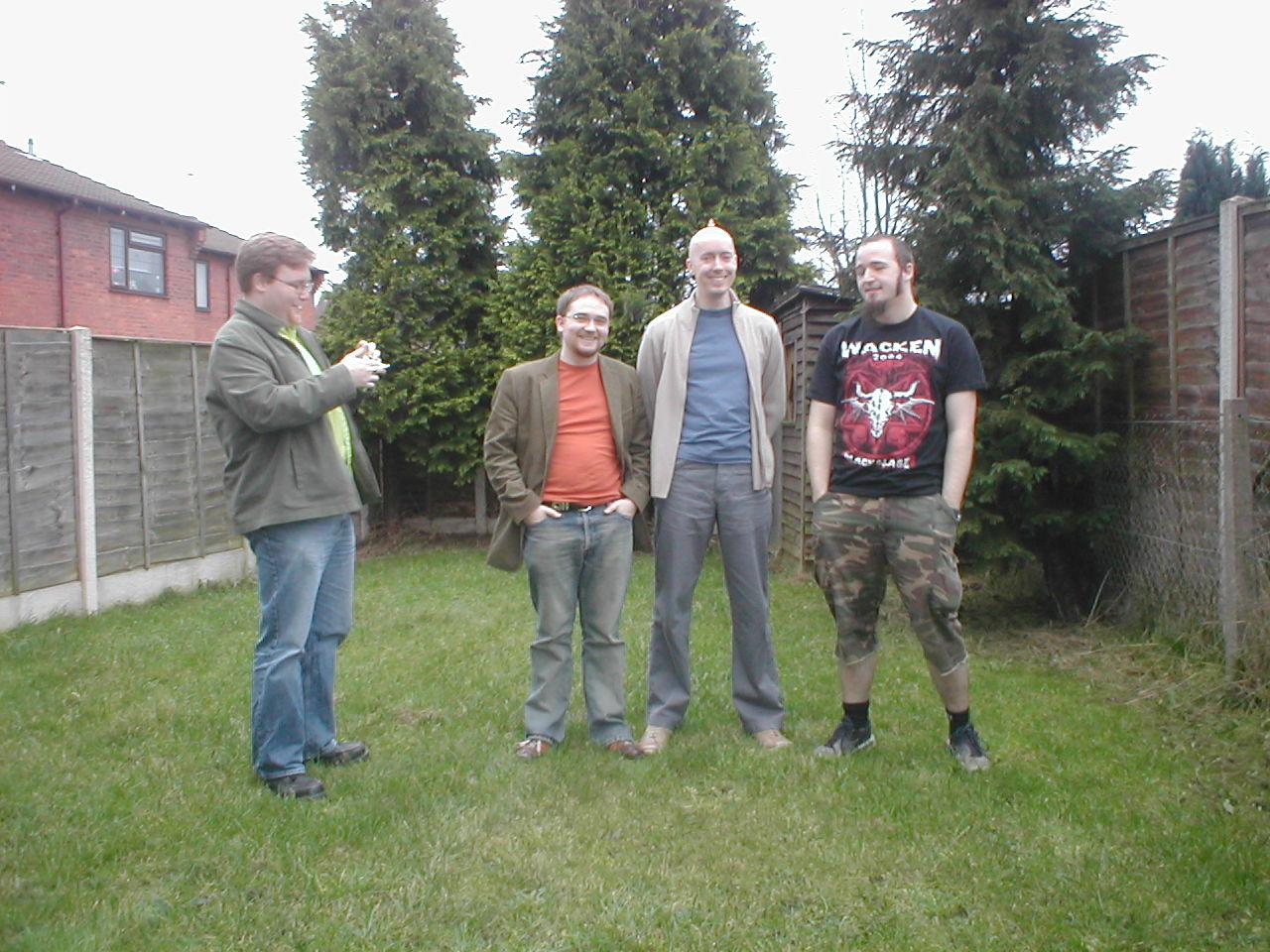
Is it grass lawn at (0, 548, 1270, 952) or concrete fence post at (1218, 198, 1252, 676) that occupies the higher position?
concrete fence post at (1218, 198, 1252, 676)

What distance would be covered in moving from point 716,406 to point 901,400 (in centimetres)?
70

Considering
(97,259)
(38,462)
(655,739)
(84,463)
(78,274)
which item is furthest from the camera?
(97,259)

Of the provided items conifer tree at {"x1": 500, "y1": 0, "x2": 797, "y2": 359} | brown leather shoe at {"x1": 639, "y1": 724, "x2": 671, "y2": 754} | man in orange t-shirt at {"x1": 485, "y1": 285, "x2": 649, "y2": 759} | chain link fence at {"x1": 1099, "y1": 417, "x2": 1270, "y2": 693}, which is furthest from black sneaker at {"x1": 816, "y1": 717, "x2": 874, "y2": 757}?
conifer tree at {"x1": 500, "y1": 0, "x2": 797, "y2": 359}

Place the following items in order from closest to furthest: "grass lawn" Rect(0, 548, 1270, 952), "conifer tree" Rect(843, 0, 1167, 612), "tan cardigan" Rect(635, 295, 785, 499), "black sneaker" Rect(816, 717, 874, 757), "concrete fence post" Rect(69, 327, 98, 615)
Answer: "grass lawn" Rect(0, 548, 1270, 952) < "black sneaker" Rect(816, 717, 874, 757) < "tan cardigan" Rect(635, 295, 785, 499) < "conifer tree" Rect(843, 0, 1167, 612) < "concrete fence post" Rect(69, 327, 98, 615)

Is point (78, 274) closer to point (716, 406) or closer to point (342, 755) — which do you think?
point (342, 755)

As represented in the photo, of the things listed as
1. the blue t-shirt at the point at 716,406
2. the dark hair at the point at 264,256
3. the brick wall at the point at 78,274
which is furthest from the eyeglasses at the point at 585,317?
the brick wall at the point at 78,274

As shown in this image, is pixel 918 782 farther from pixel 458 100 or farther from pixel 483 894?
pixel 458 100

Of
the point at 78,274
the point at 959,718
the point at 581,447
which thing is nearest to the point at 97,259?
the point at 78,274

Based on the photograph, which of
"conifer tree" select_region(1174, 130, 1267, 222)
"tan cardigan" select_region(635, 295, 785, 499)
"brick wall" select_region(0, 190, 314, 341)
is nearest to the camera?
"tan cardigan" select_region(635, 295, 785, 499)

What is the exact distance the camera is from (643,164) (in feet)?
36.4

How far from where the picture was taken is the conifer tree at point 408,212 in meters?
11.5

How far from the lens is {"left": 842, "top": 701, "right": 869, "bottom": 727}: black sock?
408 cm

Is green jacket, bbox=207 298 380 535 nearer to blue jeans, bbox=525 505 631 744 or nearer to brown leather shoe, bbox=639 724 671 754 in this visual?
blue jeans, bbox=525 505 631 744

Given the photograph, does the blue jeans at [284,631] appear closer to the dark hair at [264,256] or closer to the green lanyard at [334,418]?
the green lanyard at [334,418]
